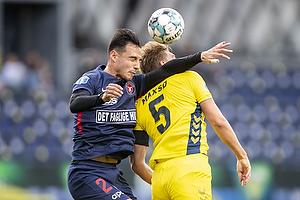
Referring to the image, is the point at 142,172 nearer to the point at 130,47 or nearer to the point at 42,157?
the point at 130,47

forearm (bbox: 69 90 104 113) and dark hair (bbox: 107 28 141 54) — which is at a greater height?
dark hair (bbox: 107 28 141 54)

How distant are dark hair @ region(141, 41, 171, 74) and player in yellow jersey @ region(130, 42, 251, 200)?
0.97 ft

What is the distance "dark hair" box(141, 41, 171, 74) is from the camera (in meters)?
5.31

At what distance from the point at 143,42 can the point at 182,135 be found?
9.26m

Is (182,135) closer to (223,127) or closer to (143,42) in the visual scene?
(223,127)

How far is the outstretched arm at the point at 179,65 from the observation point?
4.88 meters

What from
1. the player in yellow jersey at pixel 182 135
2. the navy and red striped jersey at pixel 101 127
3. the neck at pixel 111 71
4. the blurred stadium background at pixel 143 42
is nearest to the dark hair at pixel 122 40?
the neck at pixel 111 71

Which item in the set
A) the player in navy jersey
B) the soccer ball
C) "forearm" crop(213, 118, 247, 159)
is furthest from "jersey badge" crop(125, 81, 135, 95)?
"forearm" crop(213, 118, 247, 159)

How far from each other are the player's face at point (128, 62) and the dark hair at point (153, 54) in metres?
0.29

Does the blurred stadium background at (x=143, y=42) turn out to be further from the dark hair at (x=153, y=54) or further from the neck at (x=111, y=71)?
the neck at (x=111, y=71)

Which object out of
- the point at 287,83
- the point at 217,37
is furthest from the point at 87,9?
the point at 287,83

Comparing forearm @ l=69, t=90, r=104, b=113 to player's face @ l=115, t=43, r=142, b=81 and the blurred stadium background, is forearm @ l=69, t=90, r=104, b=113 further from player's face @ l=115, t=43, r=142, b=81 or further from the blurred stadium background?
the blurred stadium background

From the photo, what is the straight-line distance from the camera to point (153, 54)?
534 cm

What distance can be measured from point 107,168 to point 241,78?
933 cm
